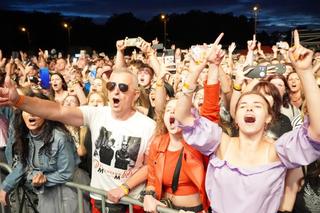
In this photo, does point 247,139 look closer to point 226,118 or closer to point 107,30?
point 226,118

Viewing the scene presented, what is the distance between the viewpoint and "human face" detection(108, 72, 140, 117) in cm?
320

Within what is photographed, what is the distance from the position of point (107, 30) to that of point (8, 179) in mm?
59191

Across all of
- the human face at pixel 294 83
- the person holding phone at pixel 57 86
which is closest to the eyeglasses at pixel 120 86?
the human face at pixel 294 83

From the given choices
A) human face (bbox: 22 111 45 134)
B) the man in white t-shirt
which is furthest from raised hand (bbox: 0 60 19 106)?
human face (bbox: 22 111 45 134)

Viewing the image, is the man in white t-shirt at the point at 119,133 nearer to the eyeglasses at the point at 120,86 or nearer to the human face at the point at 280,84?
the eyeglasses at the point at 120,86

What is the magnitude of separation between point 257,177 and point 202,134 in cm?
43

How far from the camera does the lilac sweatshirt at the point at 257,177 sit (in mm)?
2326

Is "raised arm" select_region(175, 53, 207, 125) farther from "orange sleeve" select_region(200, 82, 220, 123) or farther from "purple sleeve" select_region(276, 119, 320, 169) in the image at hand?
"purple sleeve" select_region(276, 119, 320, 169)

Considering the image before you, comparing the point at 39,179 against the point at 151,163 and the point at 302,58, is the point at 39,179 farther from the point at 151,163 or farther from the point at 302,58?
the point at 302,58

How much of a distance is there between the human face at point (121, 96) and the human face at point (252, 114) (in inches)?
39.0

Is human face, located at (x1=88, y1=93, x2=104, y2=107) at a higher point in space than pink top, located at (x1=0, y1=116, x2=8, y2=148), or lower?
higher

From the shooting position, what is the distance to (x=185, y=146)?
2.97m

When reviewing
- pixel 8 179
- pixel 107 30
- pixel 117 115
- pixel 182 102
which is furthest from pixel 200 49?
pixel 107 30

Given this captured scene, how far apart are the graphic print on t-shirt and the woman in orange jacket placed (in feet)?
0.48
